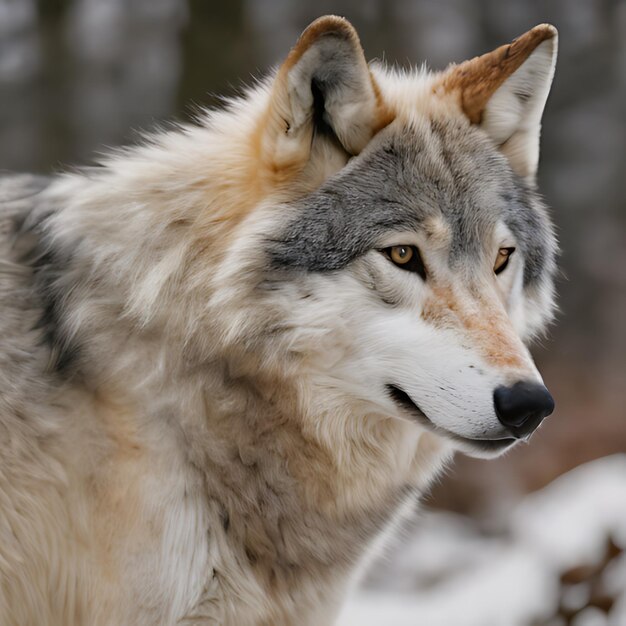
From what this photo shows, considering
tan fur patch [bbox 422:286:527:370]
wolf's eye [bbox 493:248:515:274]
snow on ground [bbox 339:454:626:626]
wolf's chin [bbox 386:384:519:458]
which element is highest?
wolf's eye [bbox 493:248:515:274]

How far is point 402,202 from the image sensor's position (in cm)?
276

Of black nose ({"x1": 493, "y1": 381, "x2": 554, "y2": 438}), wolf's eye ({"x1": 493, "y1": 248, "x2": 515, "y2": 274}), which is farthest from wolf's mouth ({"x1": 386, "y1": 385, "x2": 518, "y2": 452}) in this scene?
wolf's eye ({"x1": 493, "y1": 248, "x2": 515, "y2": 274})

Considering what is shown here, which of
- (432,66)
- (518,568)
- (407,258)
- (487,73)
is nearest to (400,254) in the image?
(407,258)

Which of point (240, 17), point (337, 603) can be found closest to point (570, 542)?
point (337, 603)

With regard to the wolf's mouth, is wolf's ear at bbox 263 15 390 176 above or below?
above

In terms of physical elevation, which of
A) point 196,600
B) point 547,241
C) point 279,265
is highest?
point 547,241

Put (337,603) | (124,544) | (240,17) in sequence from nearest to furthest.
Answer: (124,544) → (337,603) → (240,17)

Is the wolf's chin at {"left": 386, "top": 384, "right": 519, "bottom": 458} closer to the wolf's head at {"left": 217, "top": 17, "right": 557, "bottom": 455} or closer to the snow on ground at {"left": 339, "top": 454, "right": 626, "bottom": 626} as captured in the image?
the wolf's head at {"left": 217, "top": 17, "right": 557, "bottom": 455}

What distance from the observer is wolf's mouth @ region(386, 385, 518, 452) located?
2.66 meters

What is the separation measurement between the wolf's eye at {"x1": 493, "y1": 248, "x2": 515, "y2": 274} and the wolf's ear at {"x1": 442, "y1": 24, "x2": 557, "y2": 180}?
1.41 ft

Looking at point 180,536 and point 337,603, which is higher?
point 180,536

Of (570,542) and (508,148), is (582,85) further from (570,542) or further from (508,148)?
(508,148)

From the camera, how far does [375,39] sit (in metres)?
9.98

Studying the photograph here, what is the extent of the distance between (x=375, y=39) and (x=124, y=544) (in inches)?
329
